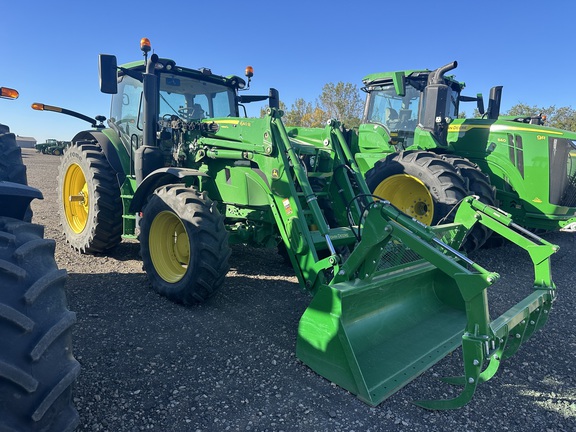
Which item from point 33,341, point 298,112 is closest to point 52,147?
point 298,112

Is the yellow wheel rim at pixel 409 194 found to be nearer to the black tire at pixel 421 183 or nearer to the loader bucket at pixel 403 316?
the black tire at pixel 421 183

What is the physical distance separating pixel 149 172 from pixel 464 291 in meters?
3.93

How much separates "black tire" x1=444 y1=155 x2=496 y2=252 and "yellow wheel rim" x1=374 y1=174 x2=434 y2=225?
2.02ft

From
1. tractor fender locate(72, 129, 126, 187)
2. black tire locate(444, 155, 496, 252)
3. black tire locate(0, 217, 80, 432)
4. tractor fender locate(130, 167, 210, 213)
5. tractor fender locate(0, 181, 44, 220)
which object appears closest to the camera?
black tire locate(0, 217, 80, 432)

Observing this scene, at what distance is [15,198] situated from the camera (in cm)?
232

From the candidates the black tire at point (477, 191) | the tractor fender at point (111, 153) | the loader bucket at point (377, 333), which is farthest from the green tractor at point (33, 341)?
the black tire at point (477, 191)

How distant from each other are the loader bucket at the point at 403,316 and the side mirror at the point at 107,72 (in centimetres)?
327

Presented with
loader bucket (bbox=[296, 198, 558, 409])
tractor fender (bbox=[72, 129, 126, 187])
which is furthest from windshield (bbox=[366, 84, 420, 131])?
tractor fender (bbox=[72, 129, 126, 187])

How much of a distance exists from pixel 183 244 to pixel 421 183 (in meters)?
3.74

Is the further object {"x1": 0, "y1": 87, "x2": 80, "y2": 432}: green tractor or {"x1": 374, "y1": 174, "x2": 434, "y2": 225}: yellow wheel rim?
{"x1": 374, "y1": 174, "x2": 434, "y2": 225}: yellow wheel rim

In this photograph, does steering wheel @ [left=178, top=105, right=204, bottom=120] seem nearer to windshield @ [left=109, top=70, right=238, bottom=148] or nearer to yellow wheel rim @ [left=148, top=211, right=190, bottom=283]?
windshield @ [left=109, top=70, right=238, bottom=148]

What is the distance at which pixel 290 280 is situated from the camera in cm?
536

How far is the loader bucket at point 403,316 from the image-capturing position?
2.59m

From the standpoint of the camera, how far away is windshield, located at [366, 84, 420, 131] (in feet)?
25.6
